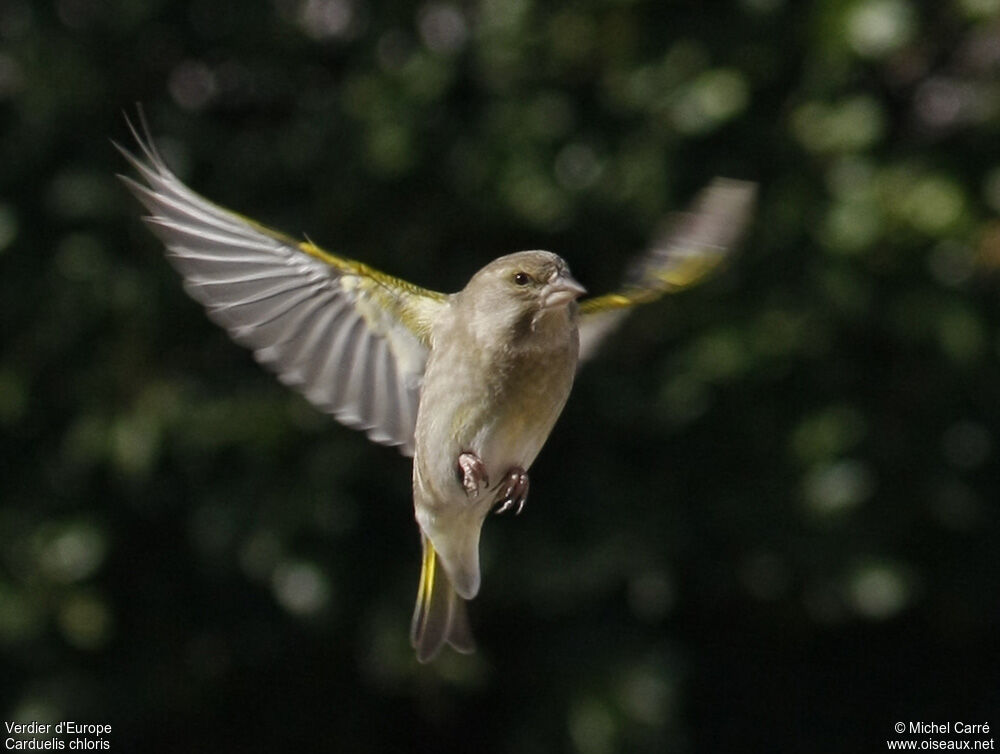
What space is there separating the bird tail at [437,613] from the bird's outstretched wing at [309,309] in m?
0.24

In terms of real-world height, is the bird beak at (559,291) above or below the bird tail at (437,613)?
above

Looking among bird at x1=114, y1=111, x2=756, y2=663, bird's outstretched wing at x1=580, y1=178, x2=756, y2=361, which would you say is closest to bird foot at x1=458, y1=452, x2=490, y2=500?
bird at x1=114, y1=111, x2=756, y2=663

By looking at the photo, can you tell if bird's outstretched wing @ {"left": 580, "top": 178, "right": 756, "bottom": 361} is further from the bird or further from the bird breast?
the bird breast

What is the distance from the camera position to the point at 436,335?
288cm

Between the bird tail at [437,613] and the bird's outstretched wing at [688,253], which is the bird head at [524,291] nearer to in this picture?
the bird's outstretched wing at [688,253]

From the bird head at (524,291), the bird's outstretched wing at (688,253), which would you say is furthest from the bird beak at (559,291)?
the bird's outstretched wing at (688,253)

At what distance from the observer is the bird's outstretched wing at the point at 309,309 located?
9.04 feet

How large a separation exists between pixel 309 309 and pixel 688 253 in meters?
0.64

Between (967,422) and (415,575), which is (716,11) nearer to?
(967,422)

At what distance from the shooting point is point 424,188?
4.54m

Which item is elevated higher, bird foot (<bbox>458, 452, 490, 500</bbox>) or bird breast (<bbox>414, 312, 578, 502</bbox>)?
bird breast (<bbox>414, 312, 578, 502</bbox>)

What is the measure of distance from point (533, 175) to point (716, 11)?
0.66 meters

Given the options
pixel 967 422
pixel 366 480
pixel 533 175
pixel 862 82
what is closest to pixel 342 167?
pixel 533 175

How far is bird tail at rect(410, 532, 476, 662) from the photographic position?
3.08m
